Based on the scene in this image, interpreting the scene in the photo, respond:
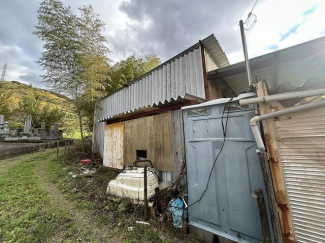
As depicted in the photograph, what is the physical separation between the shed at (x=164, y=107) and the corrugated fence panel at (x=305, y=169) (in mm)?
1664

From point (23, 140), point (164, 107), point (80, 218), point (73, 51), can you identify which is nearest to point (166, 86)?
point (164, 107)

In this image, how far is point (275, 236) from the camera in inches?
54.6

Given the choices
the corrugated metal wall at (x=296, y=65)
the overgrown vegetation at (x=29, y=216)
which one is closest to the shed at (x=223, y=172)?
the corrugated metal wall at (x=296, y=65)

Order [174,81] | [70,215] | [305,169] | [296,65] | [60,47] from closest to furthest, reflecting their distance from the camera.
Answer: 1. [305,169]
2. [70,215]
3. [296,65]
4. [174,81]
5. [60,47]

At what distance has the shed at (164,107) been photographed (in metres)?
3.48

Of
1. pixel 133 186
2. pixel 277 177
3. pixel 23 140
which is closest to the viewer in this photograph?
pixel 277 177

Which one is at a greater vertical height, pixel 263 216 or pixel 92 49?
pixel 92 49

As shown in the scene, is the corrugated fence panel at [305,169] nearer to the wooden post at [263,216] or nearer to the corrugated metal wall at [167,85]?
the wooden post at [263,216]

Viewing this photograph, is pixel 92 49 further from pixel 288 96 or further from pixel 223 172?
pixel 288 96

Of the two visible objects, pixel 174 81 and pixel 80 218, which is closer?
pixel 80 218

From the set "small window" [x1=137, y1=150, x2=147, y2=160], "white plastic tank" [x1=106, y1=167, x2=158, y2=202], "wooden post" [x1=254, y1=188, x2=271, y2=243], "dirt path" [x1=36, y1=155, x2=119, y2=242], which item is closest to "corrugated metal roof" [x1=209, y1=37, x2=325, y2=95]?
"wooden post" [x1=254, y1=188, x2=271, y2=243]

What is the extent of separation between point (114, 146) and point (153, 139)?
2215 millimetres

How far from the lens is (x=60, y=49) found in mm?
6613

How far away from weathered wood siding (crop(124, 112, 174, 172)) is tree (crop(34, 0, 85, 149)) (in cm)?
457
